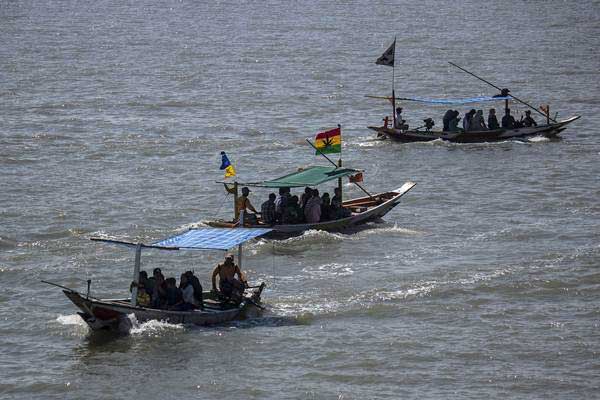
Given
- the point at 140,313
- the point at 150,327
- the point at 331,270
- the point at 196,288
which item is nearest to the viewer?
the point at 140,313

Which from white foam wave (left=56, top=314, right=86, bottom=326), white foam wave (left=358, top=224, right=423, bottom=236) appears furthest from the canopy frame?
white foam wave (left=358, top=224, right=423, bottom=236)

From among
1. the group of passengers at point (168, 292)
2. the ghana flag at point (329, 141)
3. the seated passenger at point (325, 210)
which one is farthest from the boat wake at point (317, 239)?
the group of passengers at point (168, 292)

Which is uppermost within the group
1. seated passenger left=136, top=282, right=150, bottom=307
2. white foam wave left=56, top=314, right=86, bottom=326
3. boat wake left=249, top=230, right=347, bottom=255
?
boat wake left=249, top=230, right=347, bottom=255

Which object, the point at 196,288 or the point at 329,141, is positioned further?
the point at 329,141

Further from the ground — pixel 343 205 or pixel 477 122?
pixel 477 122

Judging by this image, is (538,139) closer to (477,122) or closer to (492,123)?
(492,123)

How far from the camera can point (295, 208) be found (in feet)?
102

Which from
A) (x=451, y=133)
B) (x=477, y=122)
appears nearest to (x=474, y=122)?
(x=477, y=122)

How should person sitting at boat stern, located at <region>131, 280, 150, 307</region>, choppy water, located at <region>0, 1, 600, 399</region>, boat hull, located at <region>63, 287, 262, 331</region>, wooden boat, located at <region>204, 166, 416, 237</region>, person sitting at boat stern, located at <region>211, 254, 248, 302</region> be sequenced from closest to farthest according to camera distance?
choppy water, located at <region>0, 1, 600, 399</region> → boat hull, located at <region>63, 287, 262, 331</region> → person sitting at boat stern, located at <region>131, 280, 150, 307</region> → person sitting at boat stern, located at <region>211, 254, 248, 302</region> → wooden boat, located at <region>204, 166, 416, 237</region>

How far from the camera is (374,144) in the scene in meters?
42.9

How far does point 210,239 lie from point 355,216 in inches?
279

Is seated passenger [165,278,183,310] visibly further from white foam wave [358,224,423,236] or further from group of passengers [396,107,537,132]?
group of passengers [396,107,537,132]

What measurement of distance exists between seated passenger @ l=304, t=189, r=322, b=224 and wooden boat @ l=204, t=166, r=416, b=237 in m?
0.16

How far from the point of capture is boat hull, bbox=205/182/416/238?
30703 millimetres
